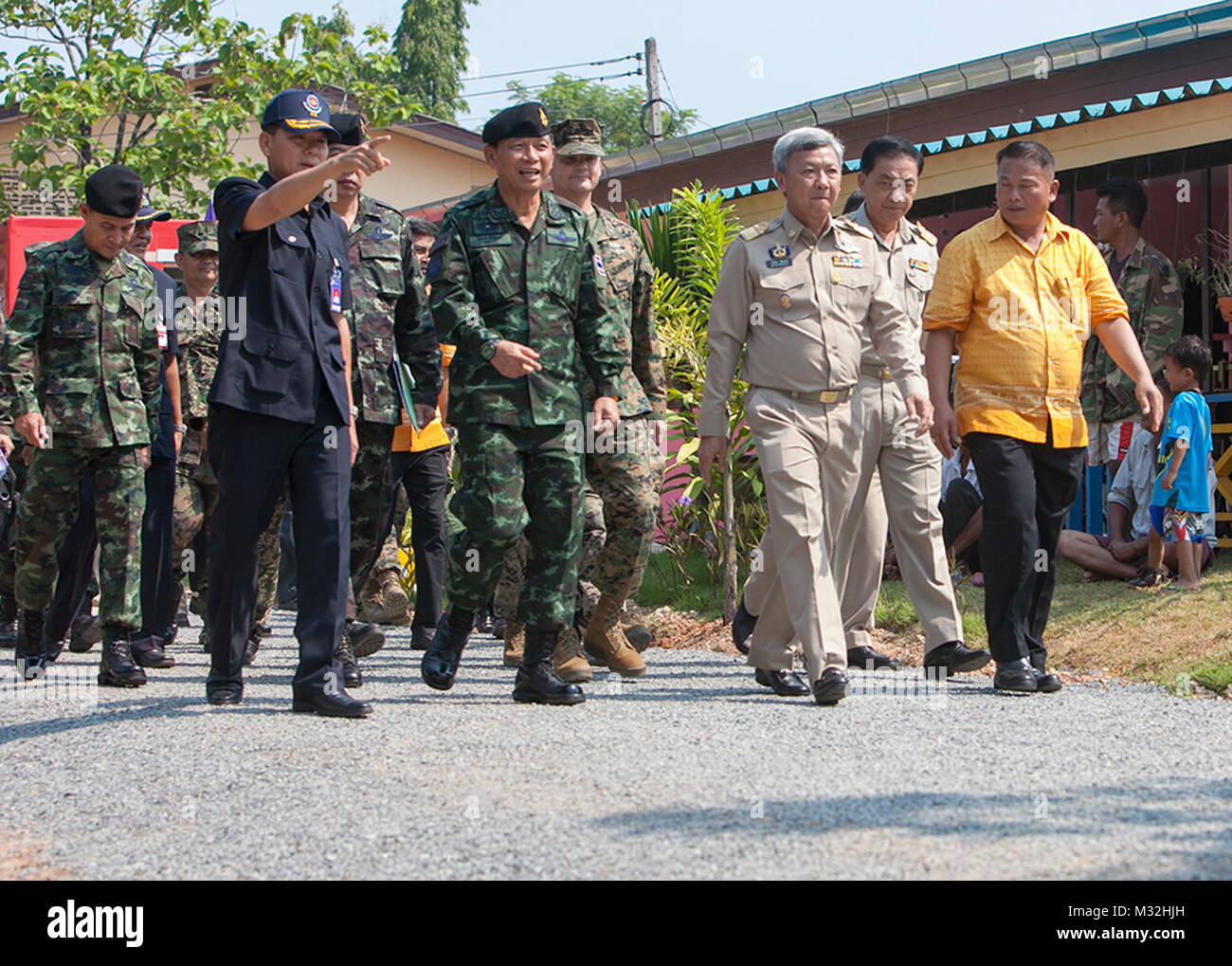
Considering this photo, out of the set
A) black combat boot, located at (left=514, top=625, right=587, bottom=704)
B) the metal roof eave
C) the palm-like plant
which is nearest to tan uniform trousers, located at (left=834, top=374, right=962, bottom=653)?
black combat boot, located at (left=514, top=625, right=587, bottom=704)

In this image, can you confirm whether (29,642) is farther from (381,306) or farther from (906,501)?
(906,501)

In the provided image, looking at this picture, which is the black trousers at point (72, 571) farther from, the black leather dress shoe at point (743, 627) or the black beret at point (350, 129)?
the black leather dress shoe at point (743, 627)

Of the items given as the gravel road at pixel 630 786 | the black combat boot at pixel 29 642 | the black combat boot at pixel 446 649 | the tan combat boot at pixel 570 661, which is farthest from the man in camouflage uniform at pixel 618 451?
the black combat boot at pixel 29 642

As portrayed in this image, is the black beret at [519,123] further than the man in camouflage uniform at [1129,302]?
No

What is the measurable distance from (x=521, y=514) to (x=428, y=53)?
4986 cm

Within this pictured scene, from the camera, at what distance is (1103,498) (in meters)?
9.92

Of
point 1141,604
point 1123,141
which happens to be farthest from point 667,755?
point 1123,141

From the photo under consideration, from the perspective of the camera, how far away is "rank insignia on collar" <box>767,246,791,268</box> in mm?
6023

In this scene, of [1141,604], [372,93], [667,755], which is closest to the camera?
[667,755]

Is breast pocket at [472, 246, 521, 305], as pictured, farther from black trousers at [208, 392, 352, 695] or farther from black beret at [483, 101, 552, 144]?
black trousers at [208, 392, 352, 695]

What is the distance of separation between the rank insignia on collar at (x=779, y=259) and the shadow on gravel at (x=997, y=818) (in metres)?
2.62

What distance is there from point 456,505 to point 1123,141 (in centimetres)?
618

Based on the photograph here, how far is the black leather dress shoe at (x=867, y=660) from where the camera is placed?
7.04m
